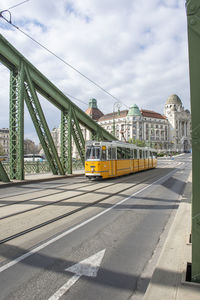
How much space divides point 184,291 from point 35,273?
6.87 feet

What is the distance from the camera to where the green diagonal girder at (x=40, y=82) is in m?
14.6

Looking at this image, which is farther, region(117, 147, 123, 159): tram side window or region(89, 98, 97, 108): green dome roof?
region(89, 98, 97, 108): green dome roof

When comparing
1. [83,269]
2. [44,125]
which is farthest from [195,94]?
[44,125]

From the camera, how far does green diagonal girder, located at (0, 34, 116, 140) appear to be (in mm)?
14586

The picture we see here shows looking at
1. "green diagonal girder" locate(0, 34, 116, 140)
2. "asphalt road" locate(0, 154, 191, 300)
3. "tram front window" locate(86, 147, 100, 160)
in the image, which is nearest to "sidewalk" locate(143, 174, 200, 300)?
"asphalt road" locate(0, 154, 191, 300)

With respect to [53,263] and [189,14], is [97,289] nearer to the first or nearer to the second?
[53,263]

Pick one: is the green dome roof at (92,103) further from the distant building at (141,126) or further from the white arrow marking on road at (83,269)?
the white arrow marking on road at (83,269)

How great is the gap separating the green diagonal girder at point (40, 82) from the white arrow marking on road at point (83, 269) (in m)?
14.3

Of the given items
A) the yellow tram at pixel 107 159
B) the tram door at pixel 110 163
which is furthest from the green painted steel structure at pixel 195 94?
the tram door at pixel 110 163

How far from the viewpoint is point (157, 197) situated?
9.69m

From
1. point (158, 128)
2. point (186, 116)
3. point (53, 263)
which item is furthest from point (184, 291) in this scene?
point (186, 116)

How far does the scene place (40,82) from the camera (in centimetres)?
1756

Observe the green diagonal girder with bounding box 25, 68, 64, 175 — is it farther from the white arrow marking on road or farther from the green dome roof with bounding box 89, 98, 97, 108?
the green dome roof with bounding box 89, 98, 97, 108

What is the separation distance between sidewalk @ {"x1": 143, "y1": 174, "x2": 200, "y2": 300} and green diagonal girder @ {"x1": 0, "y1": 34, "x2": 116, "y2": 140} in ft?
47.8
